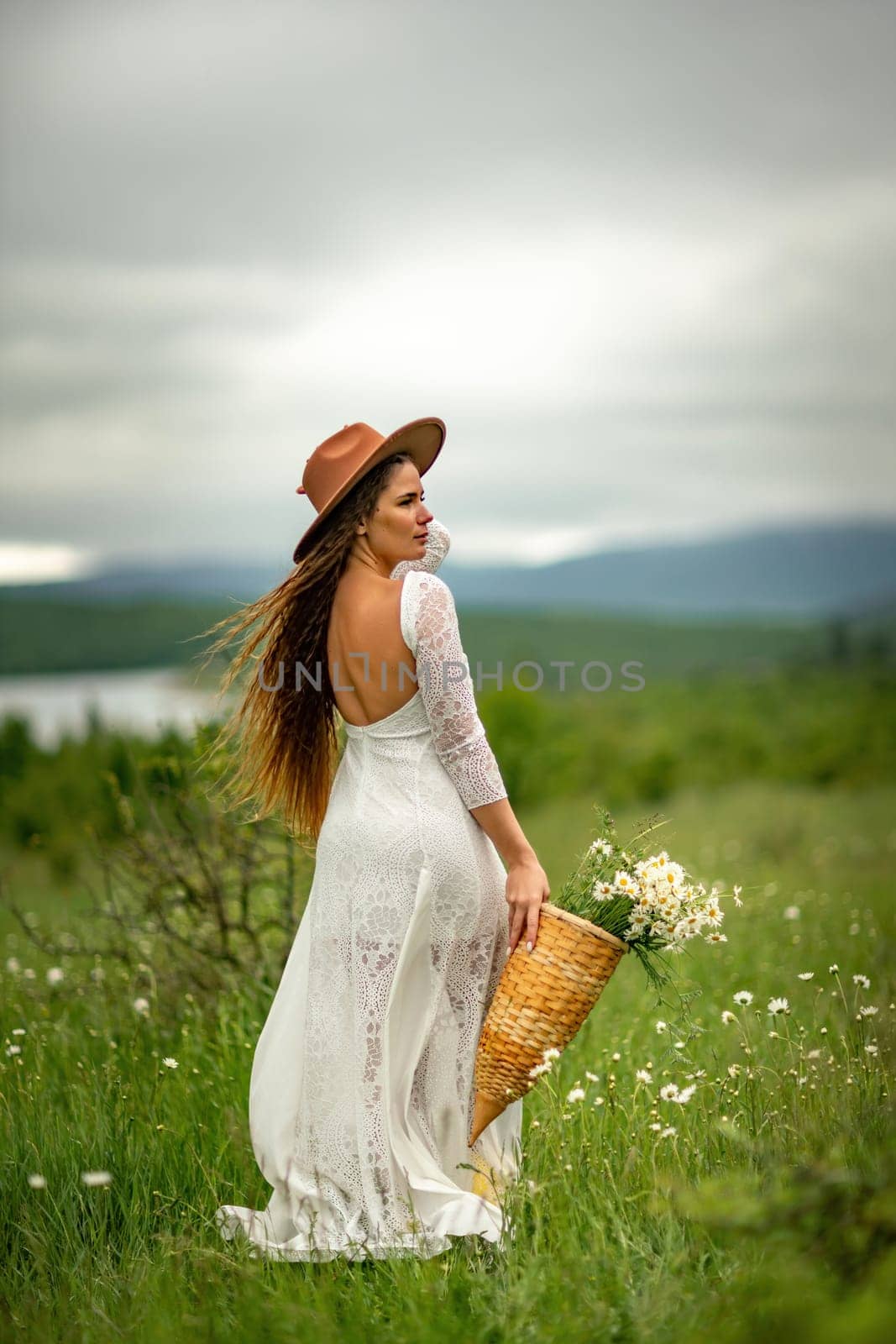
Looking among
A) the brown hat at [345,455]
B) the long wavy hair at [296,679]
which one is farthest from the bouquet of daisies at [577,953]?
the brown hat at [345,455]

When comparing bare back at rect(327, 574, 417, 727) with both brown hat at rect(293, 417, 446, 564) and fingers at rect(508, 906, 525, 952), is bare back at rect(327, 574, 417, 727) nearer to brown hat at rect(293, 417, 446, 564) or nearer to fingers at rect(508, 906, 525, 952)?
brown hat at rect(293, 417, 446, 564)

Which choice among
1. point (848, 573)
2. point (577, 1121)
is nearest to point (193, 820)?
point (577, 1121)

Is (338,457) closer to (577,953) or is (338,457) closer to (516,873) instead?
(516,873)

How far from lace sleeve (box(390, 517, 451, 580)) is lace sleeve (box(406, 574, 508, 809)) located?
0.39 metres

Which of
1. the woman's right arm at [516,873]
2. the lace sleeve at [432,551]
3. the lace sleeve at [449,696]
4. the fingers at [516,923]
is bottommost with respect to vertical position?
the fingers at [516,923]

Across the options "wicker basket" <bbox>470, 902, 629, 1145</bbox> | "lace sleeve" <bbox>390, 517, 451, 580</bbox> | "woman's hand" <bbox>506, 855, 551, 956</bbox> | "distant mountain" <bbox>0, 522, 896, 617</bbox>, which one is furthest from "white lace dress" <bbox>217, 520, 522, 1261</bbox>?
"distant mountain" <bbox>0, 522, 896, 617</bbox>

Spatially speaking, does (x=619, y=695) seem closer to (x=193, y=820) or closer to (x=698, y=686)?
(x=698, y=686)

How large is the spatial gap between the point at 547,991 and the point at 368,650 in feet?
3.75

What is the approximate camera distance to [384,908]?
3650 mm

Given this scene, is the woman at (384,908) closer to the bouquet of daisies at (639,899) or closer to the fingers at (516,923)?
the fingers at (516,923)

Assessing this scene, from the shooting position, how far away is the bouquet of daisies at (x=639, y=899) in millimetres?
3484

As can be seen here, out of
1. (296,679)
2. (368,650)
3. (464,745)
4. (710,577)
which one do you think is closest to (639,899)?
(464,745)

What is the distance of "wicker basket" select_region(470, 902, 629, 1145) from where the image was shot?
3.44m

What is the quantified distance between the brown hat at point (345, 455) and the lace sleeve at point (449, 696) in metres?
0.42
